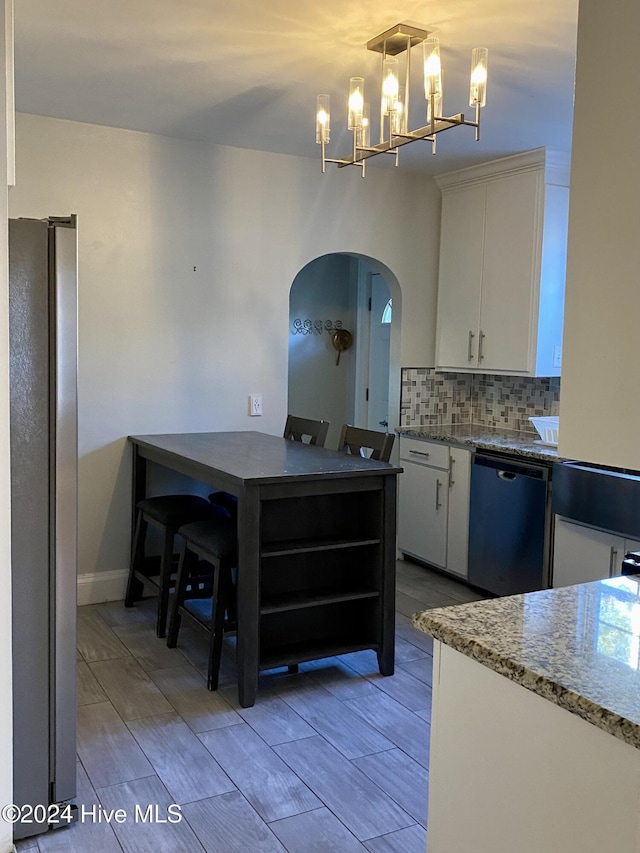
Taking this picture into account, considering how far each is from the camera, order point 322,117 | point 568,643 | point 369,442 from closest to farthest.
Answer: point 568,643, point 322,117, point 369,442

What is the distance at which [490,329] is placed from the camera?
444 centimetres

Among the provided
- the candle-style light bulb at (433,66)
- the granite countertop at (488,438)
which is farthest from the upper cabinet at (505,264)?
the candle-style light bulb at (433,66)

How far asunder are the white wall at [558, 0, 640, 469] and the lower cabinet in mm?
3274

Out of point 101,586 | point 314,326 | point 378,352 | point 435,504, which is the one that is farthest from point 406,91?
point 314,326

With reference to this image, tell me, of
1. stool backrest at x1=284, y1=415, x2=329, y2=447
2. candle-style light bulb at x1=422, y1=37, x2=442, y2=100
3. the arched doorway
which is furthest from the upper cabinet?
candle-style light bulb at x1=422, y1=37, x2=442, y2=100

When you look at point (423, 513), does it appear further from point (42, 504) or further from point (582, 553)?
point (42, 504)

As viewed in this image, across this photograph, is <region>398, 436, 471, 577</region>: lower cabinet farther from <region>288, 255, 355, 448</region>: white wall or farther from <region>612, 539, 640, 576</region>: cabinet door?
<region>288, 255, 355, 448</region>: white wall

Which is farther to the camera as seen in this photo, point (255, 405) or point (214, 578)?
point (255, 405)

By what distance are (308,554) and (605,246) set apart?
94.5 inches

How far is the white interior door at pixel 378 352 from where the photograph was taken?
5.77m

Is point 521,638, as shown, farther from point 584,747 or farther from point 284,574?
point 284,574

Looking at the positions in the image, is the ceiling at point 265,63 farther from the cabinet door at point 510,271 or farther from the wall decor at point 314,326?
the wall decor at point 314,326

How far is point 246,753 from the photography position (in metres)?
2.56

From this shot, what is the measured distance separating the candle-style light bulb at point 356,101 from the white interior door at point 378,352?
3042 millimetres
